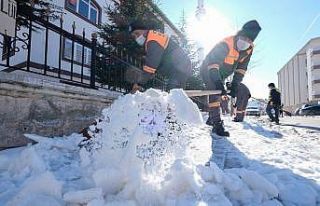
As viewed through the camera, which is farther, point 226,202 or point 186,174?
point 186,174

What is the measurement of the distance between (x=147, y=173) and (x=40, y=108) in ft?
7.41

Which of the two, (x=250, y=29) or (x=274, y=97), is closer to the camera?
(x=250, y=29)

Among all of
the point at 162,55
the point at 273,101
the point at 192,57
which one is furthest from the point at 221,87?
the point at 192,57

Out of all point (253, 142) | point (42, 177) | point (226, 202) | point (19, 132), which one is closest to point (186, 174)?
point (226, 202)

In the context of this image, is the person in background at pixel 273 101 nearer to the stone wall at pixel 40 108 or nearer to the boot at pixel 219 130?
the boot at pixel 219 130

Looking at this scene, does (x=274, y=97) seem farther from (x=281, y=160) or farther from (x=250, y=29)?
(x=281, y=160)

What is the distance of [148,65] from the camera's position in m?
5.74

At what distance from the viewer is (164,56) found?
20.4ft

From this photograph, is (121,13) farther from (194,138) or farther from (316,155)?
(316,155)

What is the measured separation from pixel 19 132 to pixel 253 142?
3026 mm

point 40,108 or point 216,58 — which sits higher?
point 216,58

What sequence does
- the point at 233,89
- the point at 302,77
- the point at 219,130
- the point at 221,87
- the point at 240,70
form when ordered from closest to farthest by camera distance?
the point at 219,130
the point at 221,87
the point at 240,70
the point at 233,89
the point at 302,77

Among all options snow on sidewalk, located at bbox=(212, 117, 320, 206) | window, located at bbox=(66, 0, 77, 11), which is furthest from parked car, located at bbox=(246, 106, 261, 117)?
snow on sidewalk, located at bbox=(212, 117, 320, 206)

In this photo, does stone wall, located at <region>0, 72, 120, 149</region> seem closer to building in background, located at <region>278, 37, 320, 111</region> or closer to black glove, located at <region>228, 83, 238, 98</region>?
black glove, located at <region>228, 83, 238, 98</region>
